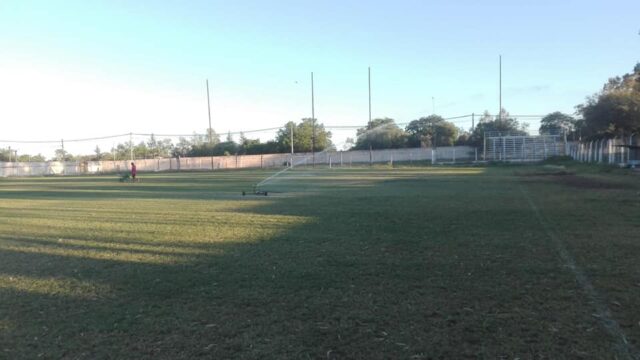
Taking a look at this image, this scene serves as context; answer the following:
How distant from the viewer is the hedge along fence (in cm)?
7362

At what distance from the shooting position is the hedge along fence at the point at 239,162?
Result: 73.6m

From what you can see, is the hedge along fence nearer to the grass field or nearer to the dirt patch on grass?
the dirt patch on grass

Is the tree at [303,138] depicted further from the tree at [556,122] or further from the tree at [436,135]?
the tree at [556,122]

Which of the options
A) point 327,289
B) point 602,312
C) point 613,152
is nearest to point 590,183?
point 602,312

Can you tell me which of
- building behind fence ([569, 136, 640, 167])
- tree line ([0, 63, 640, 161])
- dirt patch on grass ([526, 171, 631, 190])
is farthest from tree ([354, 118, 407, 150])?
dirt patch on grass ([526, 171, 631, 190])

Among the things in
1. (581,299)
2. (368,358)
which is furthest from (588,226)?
(368,358)

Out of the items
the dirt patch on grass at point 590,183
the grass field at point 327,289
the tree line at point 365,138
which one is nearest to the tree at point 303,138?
the tree line at point 365,138

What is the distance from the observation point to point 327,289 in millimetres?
6172

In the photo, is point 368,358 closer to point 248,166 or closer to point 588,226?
point 588,226

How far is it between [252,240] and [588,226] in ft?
23.2

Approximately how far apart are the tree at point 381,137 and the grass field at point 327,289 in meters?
75.2

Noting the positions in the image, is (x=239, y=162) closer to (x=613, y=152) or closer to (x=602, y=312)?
(x=613, y=152)

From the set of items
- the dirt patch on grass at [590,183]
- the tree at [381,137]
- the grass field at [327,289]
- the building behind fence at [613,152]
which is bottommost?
the dirt patch on grass at [590,183]

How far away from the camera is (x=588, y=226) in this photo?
10.8m
